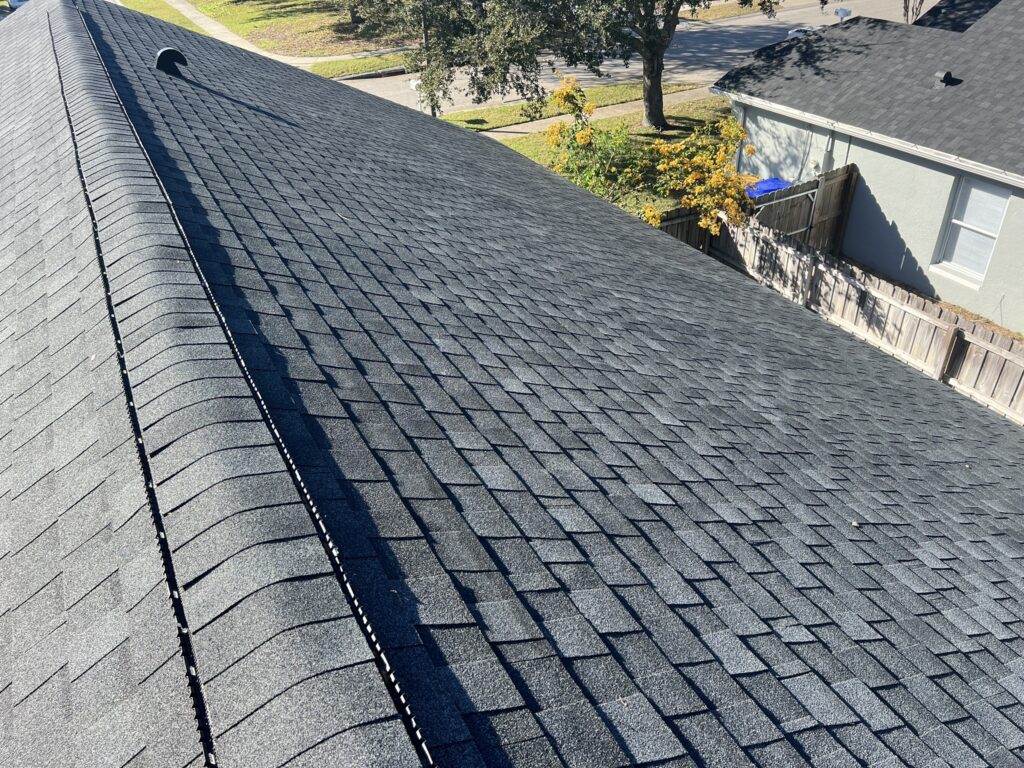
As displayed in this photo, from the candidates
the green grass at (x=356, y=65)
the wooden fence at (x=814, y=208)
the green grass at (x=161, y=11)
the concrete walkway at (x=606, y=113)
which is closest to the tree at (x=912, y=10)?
the concrete walkway at (x=606, y=113)

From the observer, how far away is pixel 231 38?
144 ft

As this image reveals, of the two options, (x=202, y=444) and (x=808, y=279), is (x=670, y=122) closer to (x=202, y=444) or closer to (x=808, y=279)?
(x=808, y=279)

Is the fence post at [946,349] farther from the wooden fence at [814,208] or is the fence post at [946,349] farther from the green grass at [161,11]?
the green grass at [161,11]

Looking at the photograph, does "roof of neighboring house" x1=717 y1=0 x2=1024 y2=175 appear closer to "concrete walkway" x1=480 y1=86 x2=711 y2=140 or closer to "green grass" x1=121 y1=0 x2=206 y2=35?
"concrete walkway" x1=480 y1=86 x2=711 y2=140

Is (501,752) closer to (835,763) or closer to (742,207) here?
(835,763)

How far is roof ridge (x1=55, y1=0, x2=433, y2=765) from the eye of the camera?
8.34 feet

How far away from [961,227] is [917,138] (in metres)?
2.08

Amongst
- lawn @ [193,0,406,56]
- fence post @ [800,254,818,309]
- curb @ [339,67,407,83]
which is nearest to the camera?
fence post @ [800,254,818,309]

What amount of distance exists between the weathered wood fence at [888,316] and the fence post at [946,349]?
0.05 feet

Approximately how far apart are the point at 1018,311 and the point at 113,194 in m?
16.0

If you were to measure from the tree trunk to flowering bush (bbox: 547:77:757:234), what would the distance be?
6.50m

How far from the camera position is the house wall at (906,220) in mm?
15039

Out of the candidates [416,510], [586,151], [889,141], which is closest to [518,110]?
[586,151]

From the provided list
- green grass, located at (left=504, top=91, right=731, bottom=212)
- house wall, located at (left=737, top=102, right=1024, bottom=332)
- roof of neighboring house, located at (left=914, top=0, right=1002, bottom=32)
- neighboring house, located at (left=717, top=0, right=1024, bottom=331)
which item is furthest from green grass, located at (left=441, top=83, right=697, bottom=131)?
house wall, located at (left=737, top=102, right=1024, bottom=332)
